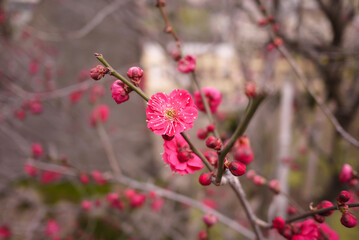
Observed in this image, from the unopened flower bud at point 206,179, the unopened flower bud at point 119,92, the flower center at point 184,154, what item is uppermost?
the unopened flower bud at point 119,92

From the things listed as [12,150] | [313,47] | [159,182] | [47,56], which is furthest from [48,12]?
[313,47]

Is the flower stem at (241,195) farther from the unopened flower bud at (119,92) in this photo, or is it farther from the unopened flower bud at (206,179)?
the unopened flower bud at (119,92)

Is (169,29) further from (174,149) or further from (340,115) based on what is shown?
(340,115)

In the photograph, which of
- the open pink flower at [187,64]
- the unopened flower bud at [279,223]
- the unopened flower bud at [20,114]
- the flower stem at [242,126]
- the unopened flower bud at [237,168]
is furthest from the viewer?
the unopened flower bud at [20,114]

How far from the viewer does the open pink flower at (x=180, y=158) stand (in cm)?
68

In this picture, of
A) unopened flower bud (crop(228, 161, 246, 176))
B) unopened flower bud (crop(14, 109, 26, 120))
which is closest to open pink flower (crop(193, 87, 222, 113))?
unopened flower bud (crop(228, 161, 246, 176))

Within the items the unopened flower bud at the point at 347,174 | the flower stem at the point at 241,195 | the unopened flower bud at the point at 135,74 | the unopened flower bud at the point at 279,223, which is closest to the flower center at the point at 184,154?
the flower stem at the point at 241,195

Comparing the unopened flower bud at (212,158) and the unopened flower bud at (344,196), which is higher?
the unopened flower bud at (212,158)

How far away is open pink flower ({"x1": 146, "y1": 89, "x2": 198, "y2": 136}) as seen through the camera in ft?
2.31

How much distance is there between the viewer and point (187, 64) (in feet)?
3.20

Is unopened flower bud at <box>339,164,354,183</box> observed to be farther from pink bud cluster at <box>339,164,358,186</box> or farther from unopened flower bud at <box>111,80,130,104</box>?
unopened flower bud at <box>111,80,130,104</box>

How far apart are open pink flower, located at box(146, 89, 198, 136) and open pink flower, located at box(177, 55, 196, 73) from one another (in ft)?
0.62

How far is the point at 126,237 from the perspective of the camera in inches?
103

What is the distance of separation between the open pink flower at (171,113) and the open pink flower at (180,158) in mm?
38
